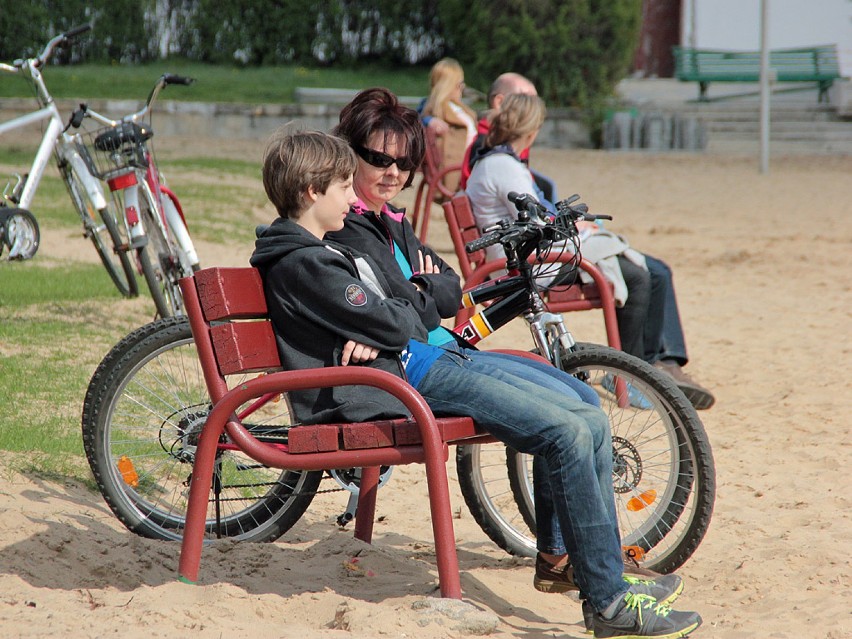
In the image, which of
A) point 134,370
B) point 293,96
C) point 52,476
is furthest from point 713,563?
point 293,96

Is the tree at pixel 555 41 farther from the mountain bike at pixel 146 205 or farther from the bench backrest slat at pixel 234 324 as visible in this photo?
the bench backrest slat at pixel 234 324

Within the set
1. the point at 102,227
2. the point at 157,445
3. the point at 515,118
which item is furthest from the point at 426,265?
the point at 102,227

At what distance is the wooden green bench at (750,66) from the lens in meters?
21.5

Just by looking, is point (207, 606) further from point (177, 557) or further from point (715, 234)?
point (715, 234)

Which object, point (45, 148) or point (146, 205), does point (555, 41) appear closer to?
point (45, 148)

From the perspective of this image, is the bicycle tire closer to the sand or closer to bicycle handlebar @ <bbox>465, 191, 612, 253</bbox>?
the sand

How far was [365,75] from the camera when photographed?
Result: 22.5 metres

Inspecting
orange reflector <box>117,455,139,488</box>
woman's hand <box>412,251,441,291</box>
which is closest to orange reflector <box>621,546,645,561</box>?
woman's hand <box>412,251,441,291</box>

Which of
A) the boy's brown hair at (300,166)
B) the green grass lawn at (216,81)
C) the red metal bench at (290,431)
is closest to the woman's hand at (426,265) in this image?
the boy's brown hair at (300,166)

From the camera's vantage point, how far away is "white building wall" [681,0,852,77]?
25828 millimetres

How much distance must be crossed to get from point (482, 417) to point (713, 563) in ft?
3.93

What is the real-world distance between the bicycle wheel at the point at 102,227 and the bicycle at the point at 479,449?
293 centimetres

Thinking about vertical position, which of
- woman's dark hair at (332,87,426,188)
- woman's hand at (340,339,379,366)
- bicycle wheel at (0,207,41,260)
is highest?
woman's dark hair at (332,87,426,188)

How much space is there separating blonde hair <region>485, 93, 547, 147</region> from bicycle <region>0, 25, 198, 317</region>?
5.96 ft
